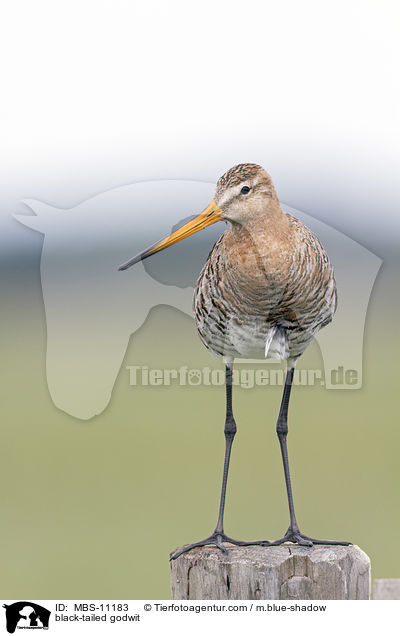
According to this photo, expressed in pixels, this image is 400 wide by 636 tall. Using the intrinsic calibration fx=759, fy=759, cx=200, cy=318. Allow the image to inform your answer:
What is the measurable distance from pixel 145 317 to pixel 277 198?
2.18 m

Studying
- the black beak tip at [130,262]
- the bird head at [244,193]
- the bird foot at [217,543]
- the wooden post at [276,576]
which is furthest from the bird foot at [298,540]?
the bird head at [244,193]

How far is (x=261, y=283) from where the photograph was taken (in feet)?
12.6

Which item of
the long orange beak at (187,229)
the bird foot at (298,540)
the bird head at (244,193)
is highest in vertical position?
the bird head at (244,193)

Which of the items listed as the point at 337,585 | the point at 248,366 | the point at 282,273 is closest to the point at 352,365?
the point at 248,366

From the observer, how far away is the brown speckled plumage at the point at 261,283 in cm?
382

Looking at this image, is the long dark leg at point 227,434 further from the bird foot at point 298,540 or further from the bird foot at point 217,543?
the bird foot at point 298,540

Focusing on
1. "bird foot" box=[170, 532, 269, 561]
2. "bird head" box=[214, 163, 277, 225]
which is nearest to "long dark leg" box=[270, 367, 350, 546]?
"bird foot" box=[170, 532, 269, 561]

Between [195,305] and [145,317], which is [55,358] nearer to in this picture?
[145,317]

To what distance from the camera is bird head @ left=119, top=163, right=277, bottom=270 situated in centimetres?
371

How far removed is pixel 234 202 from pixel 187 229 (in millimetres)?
267

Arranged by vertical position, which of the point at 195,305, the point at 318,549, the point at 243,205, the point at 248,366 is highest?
the point at 243,205

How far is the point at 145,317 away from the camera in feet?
19.1

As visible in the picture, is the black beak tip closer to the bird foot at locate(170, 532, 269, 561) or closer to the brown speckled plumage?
the brown speckled plumage

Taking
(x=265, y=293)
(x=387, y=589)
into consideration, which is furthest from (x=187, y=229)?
(x=387, y=589)
